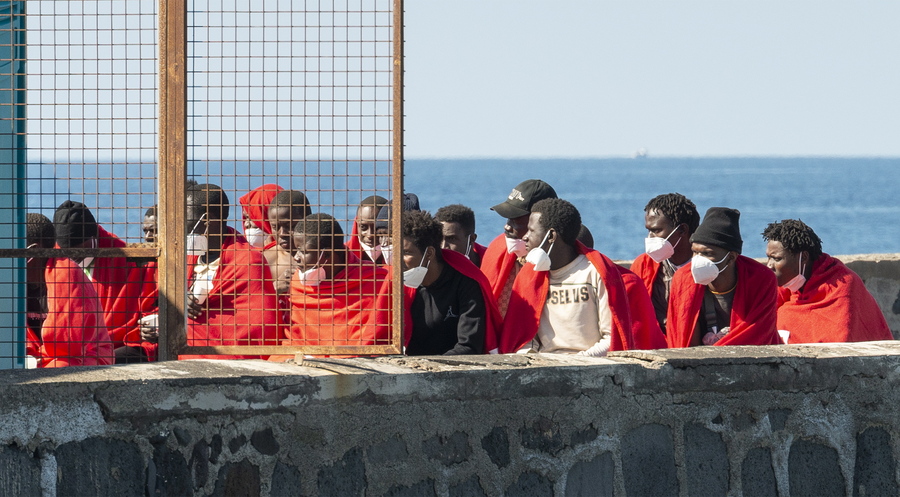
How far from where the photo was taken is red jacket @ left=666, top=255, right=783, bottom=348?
5.90m

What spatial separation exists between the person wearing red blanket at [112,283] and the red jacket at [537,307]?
1.64 metres

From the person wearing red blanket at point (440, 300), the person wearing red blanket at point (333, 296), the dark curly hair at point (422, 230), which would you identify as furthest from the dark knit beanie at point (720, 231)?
the person wearing red blanket at point (333, 296)

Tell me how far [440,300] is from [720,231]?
5.17 ft

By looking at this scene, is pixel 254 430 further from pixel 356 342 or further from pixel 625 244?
pixel 625 244

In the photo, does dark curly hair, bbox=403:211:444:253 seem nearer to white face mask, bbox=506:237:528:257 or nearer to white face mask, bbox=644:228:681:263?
white face mask, bbox=506:237:528:257

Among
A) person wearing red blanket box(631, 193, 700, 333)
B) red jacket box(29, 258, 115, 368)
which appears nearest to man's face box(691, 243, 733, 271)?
person wearing red blanket box(631, 193, 700, 333)

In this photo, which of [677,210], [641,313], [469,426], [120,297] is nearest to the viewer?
[469,426]

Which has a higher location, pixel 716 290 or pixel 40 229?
pixel 40 229

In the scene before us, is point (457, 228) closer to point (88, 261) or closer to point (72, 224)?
point (88, 261)

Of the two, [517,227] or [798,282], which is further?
[517,227]

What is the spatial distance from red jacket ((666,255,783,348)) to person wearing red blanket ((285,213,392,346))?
189cm

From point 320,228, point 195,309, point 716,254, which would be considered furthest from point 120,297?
point 716,254

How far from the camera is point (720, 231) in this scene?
20.2 feet

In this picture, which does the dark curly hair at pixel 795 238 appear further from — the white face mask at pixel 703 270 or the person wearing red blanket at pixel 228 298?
the person wearing red blanket at pixel 228 298
